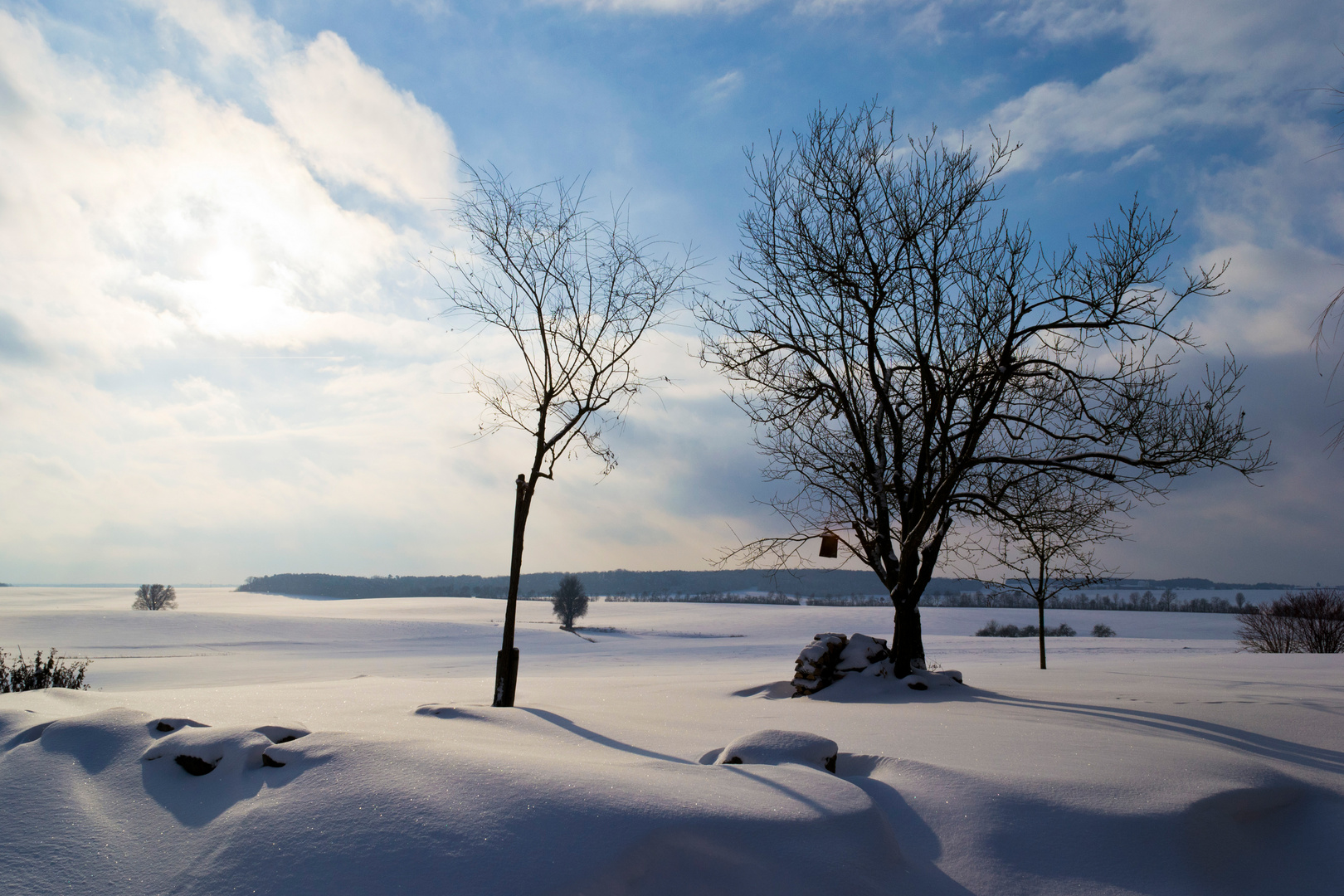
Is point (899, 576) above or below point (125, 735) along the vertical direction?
above

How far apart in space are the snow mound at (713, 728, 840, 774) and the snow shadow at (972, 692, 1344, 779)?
144 inches

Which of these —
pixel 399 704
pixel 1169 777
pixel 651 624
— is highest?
pixel 1169 777

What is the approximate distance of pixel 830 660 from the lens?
11.2 metres

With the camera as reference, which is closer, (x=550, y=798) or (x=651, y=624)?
(x=550, y=798)

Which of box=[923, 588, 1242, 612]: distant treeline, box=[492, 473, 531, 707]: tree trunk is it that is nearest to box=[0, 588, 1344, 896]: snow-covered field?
box=[492, 473, 531, 707]: tree trunk

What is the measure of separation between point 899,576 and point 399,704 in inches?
299

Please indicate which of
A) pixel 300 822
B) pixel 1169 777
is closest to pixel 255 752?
pixel 300 822

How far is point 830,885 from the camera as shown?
125 inches

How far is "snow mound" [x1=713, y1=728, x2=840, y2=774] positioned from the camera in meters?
4.55

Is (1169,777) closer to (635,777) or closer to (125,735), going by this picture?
(635,777)

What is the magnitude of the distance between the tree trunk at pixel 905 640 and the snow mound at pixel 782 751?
22.2ft

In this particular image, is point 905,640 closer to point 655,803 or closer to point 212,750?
point 655,803

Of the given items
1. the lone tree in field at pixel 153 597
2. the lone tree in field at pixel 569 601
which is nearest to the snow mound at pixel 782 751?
the lone tree in field at pixel 569 601

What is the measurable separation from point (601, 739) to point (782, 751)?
2005mm
